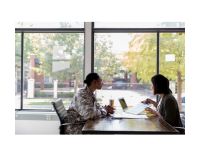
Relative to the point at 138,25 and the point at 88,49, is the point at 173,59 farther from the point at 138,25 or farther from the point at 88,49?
the point at 88,49

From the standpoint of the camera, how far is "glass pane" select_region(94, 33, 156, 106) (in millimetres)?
4969

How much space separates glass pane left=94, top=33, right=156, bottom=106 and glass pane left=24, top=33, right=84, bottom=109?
381 millimetres

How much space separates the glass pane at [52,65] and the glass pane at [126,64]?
38 cm

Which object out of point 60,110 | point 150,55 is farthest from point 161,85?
point 150,55

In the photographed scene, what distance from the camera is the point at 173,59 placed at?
4.91 meters

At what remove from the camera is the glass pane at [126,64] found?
497 centimetres

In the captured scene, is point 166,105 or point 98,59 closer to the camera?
point 166,105

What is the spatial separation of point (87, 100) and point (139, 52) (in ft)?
6.69

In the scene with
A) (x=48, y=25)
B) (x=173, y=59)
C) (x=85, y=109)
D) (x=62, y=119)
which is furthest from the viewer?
(x=48, y=25)

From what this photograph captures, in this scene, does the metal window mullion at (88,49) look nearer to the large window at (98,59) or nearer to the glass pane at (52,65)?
the large window at (98,59)

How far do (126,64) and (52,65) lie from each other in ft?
4.18

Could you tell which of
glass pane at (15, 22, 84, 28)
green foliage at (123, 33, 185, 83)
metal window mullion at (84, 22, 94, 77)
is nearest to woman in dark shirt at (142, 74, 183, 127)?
green foliage at (123, 33, 185, 83)

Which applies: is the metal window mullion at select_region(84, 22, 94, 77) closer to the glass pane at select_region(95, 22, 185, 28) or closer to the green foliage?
the glass pane at select_region(95, 22, 185, 28)
